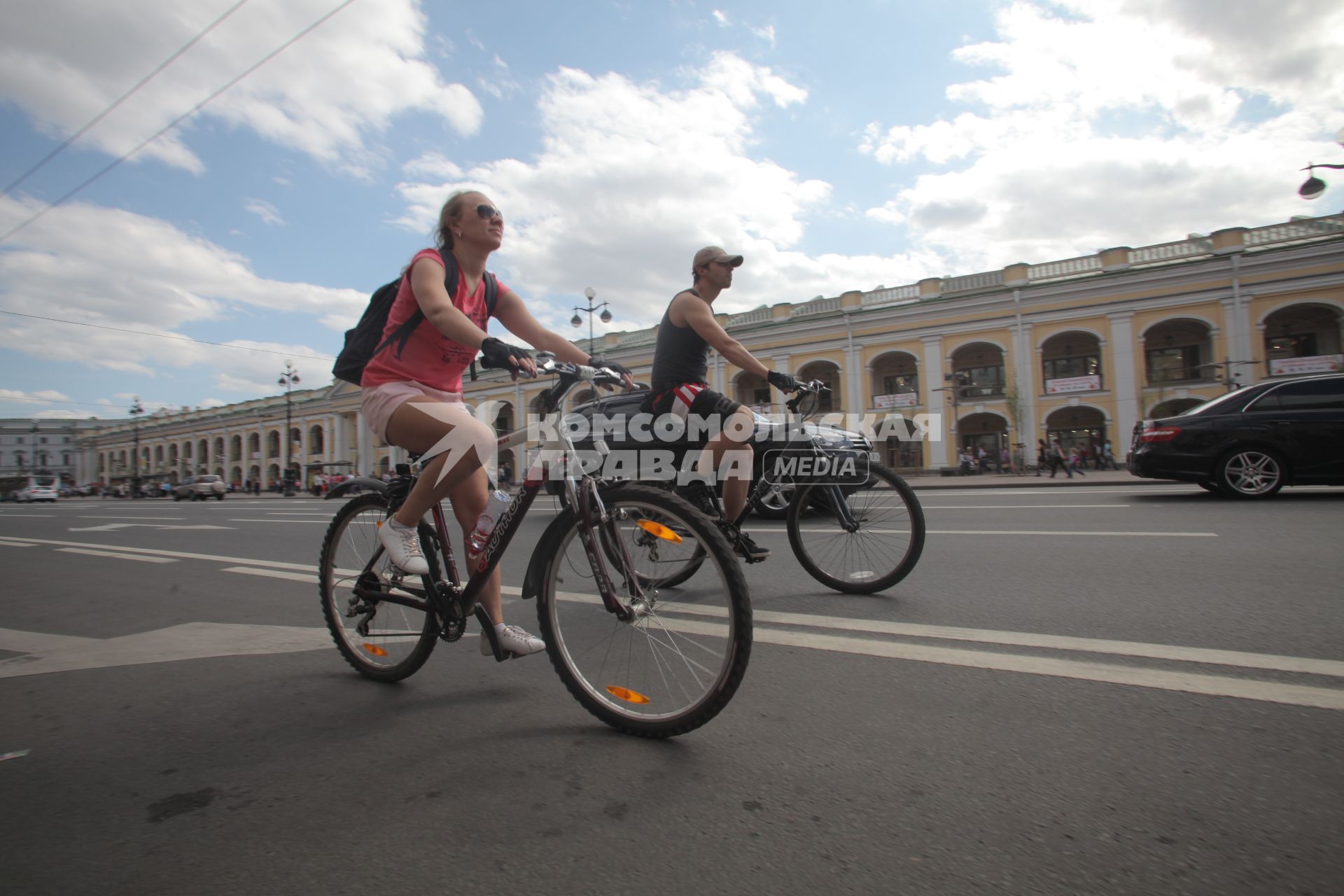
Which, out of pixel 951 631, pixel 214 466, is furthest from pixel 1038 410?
pixel 214 466

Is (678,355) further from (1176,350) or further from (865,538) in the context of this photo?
(1176,350)

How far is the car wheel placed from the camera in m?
7.27

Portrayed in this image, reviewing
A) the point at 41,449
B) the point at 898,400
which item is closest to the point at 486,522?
the point at 898,400

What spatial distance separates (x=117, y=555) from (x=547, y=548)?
23.4 ft

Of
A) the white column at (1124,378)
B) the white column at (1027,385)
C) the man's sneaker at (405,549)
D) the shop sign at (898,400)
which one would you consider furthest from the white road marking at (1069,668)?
the shop sign at (898,400)

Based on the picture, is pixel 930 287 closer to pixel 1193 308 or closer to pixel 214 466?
pixel 1193 308

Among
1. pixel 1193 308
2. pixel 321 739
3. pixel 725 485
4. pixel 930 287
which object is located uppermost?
pixel 930 287

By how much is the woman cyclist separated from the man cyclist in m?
1.20

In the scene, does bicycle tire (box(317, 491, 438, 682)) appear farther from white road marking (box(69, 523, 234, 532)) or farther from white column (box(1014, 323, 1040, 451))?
white column (box(1014, 323, 1040, 451))

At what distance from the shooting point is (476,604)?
2.27 m

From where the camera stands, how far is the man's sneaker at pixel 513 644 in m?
2.26

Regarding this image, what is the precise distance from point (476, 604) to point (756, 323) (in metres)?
37.3

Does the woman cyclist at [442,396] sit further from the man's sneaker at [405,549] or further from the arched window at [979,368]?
the arched window at [979,368]

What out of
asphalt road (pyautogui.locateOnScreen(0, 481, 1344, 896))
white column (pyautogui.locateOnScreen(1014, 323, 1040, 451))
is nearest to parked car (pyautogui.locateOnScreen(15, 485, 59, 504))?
asphalt road (pyautogui.locateOnScreen(0, 481, 1344, 896))
